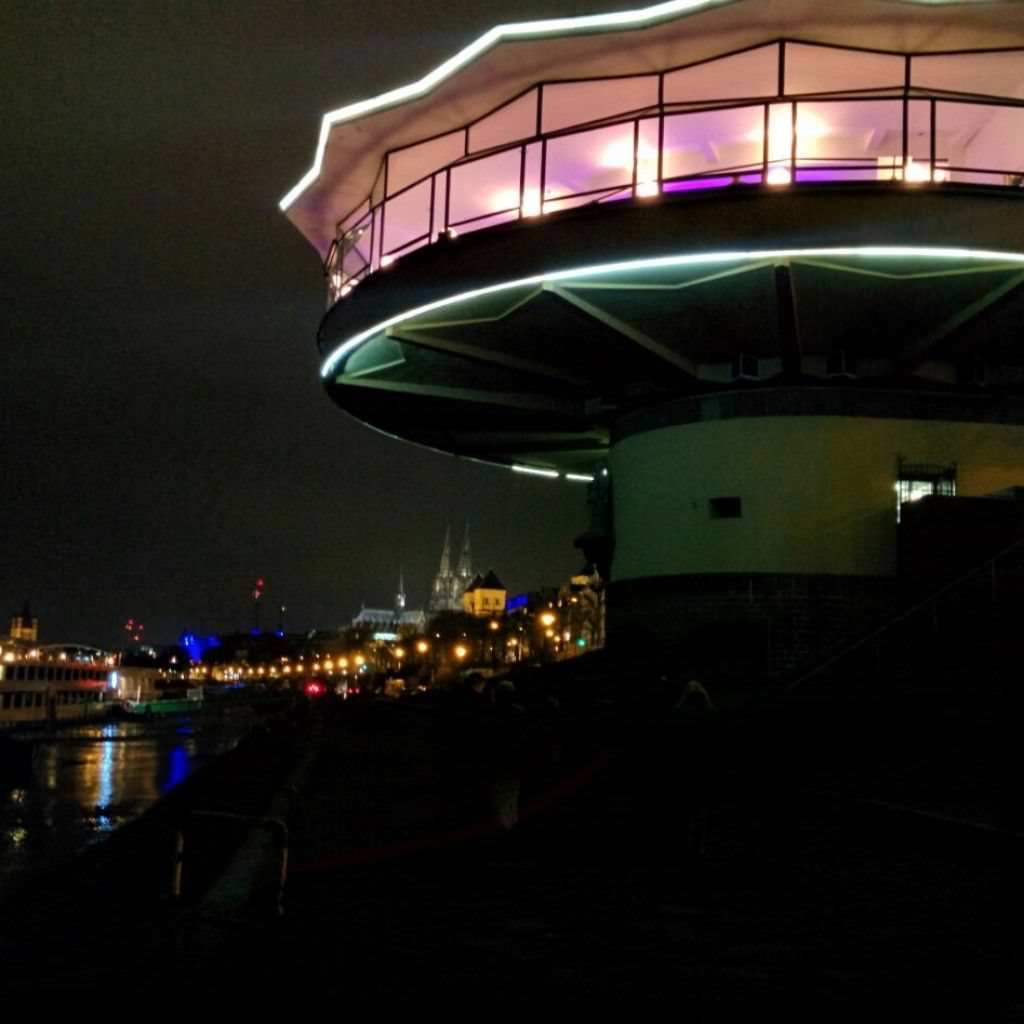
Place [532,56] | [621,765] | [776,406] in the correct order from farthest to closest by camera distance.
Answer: [776,406], [532,56], [621,765]

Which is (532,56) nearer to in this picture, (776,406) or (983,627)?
(776,406)

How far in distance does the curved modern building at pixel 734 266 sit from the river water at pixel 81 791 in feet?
33.6

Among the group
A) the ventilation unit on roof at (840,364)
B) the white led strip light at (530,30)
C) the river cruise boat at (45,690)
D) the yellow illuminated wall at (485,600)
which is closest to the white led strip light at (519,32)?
the white led strip light at (530,30)

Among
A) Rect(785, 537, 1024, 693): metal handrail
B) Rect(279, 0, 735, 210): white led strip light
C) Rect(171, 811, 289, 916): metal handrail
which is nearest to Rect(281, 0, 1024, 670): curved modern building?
Rect(279, 0, 735, 210): white led strip light

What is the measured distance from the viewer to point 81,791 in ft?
83.0

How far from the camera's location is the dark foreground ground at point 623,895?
7043 millimetres

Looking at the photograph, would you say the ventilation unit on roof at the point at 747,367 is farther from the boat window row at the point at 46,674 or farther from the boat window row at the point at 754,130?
the boat window row at the point at 46,674

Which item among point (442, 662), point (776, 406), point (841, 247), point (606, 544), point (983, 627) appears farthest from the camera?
point (442, 662)

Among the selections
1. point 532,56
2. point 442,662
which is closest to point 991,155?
point 532,56

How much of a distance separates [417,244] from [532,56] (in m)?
5.41

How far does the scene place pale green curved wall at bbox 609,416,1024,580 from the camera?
82.3ft

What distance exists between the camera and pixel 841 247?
69.4 feet

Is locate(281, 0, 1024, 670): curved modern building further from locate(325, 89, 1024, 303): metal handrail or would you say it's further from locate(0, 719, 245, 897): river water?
locate(0, 719, 245, 897): river water

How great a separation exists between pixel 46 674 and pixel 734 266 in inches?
3134
